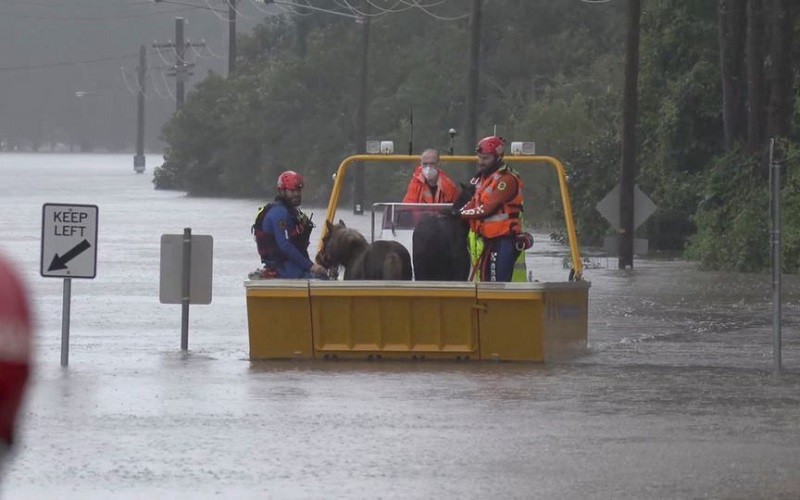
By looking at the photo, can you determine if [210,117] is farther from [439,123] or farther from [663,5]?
[663,5]

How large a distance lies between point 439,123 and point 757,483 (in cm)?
5730

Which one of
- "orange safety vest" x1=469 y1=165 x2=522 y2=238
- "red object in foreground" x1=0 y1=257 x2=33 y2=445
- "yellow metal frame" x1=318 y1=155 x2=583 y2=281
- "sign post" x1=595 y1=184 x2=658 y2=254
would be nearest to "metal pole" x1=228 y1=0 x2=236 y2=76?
"sign post" x1=595 y1=184 x2=658 y2=254

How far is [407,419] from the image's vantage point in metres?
10.3

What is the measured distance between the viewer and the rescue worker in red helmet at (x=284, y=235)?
1420 centimetres

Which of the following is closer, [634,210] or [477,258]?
[477,258]

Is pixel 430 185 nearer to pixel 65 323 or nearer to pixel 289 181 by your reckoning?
pixel 289 181

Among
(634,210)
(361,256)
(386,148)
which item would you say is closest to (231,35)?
(634,210)

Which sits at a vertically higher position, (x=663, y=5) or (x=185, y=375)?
(x=663, y=5)

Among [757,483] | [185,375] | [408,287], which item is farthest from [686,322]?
[757,483]

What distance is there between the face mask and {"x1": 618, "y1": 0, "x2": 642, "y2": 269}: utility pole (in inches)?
499

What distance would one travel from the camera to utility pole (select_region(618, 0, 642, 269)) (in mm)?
27562

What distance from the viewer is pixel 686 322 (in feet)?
58.2

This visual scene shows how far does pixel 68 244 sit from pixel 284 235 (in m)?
1.93

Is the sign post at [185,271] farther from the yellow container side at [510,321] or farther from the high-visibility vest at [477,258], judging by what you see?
the yellow container side at [510,321]
